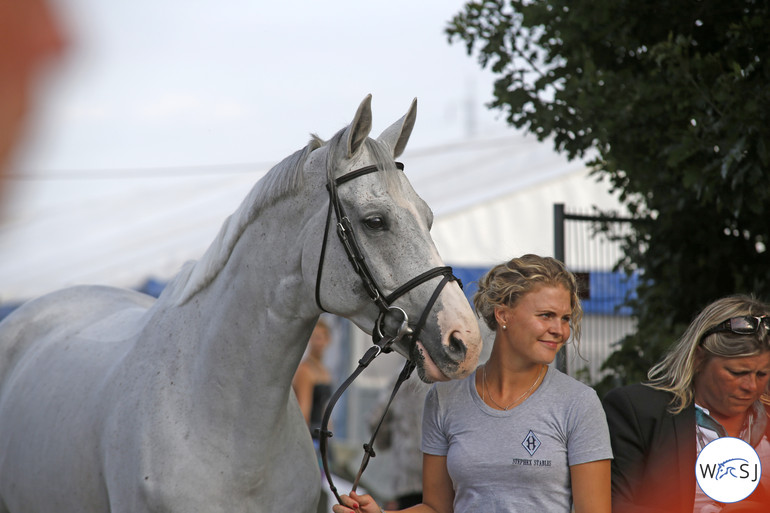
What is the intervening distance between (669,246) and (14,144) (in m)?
4.96

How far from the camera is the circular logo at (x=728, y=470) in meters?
2.26

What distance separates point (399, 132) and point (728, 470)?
1.45 m

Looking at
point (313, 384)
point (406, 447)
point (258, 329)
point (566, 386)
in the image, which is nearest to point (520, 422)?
point (566, 386)

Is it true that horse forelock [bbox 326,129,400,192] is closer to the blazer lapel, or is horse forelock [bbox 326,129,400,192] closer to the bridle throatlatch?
the bridle throatlatch

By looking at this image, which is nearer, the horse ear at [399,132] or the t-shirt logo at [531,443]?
the t-shirt logo at [531,443]

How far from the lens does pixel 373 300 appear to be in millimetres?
2365

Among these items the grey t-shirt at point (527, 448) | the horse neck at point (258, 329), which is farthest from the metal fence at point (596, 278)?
the horse neck at point (258, 329)

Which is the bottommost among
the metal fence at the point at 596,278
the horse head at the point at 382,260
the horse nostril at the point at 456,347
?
the metal fence at the point at 596,278

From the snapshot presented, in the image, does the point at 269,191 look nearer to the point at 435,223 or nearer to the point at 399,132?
the point at 399,132

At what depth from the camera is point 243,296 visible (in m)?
2.46

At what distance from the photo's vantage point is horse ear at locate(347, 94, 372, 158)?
7.81ft

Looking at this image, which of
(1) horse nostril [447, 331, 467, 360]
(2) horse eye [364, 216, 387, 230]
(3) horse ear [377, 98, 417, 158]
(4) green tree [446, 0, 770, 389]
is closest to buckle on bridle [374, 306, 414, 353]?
(1) horse nostril [447, 331, 467, 360]

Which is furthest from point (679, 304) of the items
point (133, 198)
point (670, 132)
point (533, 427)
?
point (133, 198)

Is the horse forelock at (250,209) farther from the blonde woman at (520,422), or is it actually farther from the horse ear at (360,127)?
the blonde woman at (520,422)
